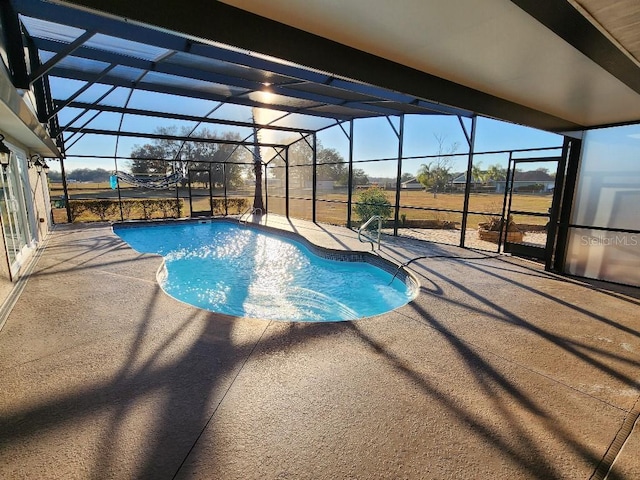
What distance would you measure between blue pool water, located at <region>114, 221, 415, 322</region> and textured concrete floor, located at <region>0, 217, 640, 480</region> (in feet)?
4.99

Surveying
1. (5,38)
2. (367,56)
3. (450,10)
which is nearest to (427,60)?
(367,56)

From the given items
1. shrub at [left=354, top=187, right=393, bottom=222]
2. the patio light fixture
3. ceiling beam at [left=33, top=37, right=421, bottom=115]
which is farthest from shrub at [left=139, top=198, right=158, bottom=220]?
shrub at [left=354, top=187, right=393, bottom=222]

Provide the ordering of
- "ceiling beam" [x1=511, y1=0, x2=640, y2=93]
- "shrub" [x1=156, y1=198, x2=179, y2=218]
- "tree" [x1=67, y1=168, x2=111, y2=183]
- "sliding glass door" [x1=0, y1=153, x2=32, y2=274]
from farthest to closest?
1. "shrub" [x1=156, y1=198, x2=179, y2=218]
2. "tree" [x1=67, y1=168, x2=111, y2=183]
3. "sliding glass door" [x1=0, y1=153, x2=32, y2=274]
4. "ceiling beam" [x1=511, y1=0, x2=640, y2=93]

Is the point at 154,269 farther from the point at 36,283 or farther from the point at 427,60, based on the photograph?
the point at 427,60

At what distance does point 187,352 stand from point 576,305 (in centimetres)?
448

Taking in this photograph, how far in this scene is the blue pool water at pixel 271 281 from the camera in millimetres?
4992

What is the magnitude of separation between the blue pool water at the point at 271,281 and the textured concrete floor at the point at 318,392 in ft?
4.99

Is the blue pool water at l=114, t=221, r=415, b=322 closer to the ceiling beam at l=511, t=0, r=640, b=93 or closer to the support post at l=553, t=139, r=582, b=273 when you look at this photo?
the support post at l=553, t=139, r=582, b=273

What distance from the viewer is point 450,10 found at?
69.2 inches

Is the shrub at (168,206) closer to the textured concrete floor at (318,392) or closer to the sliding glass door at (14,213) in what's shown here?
the sliding glass door at (14,213)

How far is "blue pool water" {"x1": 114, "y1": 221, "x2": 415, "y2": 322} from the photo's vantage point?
4.99 metres

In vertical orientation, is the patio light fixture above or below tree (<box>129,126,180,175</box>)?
below

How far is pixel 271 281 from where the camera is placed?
6129mm

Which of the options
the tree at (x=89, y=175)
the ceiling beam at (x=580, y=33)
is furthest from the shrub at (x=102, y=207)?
the ceiling beam at (x=580, y=33)
